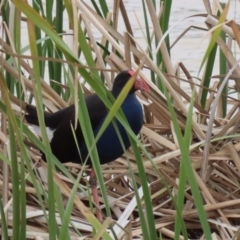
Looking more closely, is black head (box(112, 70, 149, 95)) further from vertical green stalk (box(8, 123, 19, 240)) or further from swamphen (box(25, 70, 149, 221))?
vertical green stalk (box(8, 123, 19, 240))

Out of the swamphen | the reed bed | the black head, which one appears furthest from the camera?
the swamphen

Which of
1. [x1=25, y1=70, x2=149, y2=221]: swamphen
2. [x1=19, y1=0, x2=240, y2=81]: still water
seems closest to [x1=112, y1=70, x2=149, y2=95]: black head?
[x1=25, y1=70, x2=149, y2=221]: swamphen

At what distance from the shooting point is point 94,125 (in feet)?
6.27

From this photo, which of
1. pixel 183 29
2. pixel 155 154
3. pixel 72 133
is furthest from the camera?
pixel 183 29

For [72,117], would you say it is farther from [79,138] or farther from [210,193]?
[210,193]

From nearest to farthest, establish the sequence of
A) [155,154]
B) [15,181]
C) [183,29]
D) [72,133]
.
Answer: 1. [15,181]
2. [155,154]
3. [72,133]
4. [183,29]

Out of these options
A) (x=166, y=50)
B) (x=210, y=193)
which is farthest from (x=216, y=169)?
(x=166, y=50)

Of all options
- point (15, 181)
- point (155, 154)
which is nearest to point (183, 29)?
point (155, 154)

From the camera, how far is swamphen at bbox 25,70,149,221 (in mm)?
1812

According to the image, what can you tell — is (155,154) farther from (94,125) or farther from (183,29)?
(183,29)

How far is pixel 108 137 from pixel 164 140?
314 mm

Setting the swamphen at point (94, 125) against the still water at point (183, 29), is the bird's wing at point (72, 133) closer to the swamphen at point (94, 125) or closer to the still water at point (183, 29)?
the swamphen at point (94, 125)

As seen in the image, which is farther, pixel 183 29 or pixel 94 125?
pixel 183 29

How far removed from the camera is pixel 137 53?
5.57ft
